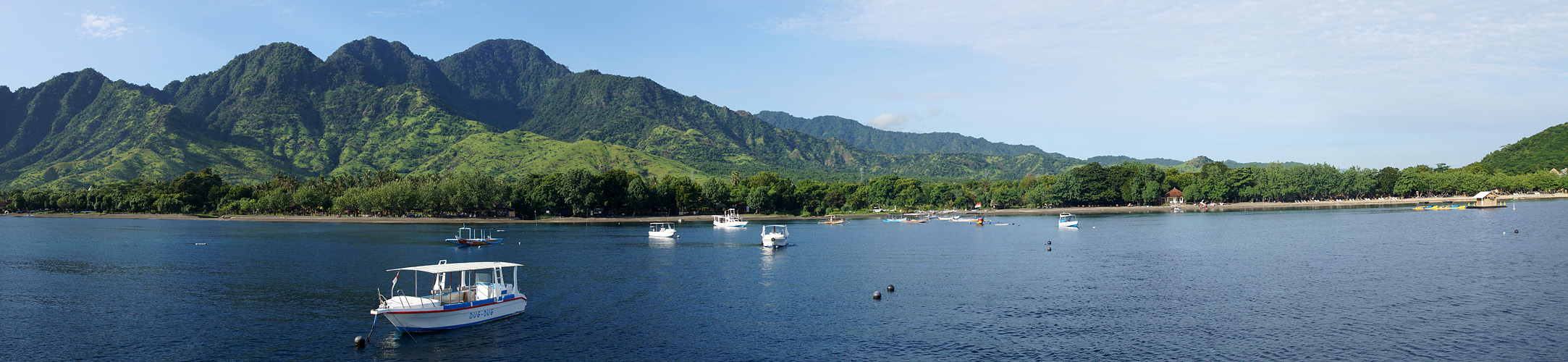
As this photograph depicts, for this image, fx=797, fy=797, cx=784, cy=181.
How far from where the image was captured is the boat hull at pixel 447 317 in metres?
39.7

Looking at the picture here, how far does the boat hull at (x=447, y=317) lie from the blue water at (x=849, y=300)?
0.55m

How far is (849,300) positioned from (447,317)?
966 inches

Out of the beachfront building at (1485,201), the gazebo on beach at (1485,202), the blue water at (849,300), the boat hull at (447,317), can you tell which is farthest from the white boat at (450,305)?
the beachfront building at (1485,201)

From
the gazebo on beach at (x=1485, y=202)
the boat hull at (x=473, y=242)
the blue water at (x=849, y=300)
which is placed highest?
the gazebo on beach at (x=1485, y=202)

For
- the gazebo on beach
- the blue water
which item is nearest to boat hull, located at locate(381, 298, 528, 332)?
the blue water

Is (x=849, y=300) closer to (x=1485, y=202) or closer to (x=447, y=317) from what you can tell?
(x=447, y=317)

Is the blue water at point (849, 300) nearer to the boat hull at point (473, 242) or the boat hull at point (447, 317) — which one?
the boat hull at point (447, 317)

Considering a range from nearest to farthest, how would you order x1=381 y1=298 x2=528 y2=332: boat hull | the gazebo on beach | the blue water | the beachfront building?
the blue water, x1=381 y1=298 x2=528 y2=332: boat hull, the gazebo on beach, the beachfront building

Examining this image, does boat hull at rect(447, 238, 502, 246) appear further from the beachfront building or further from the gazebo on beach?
the beachfront building

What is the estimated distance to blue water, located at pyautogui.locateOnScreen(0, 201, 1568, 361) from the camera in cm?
3772

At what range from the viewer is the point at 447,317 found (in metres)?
A: 41.0

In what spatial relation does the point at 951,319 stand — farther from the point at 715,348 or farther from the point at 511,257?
the point at 511,257

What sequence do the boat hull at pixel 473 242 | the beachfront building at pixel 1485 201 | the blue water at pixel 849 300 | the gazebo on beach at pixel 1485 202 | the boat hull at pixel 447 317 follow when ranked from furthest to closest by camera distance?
the beachfront building at pixel 1485 201, the gazebo on beach at pixel 1485 202, the boat hull at pixel 473 242, the boat hull at pixel 447 317, the blue water at pixel 849 300

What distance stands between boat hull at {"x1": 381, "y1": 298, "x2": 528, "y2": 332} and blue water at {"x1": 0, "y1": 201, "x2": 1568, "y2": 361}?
55cm
